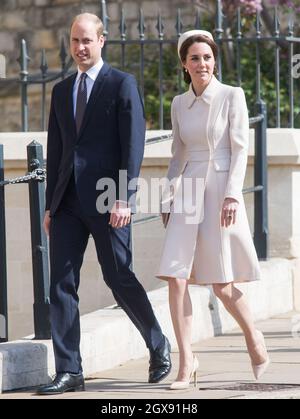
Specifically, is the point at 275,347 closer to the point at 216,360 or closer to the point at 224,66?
the point at 216,360

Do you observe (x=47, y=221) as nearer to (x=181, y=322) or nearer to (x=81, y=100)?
(x=81, y=100)

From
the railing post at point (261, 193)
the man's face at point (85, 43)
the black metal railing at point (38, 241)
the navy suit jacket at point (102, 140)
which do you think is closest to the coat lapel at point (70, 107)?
the navy suit jacket at point (102, 140)

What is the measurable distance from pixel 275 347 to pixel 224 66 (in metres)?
6.54

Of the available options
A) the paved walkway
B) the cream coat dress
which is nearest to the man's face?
the cream coat dress

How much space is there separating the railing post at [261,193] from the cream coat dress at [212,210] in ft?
11.5

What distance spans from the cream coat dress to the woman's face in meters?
0.05

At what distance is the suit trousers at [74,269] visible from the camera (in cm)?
702

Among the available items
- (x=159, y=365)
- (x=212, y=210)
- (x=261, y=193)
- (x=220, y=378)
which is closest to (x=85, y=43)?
(x=212, y=210)

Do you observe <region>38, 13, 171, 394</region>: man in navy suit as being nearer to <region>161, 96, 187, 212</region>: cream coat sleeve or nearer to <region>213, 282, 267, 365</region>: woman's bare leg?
<region>161, 96, 187, 212</region>: cream coat sleeve

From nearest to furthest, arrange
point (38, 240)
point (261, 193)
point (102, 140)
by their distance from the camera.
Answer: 1. point (102, 140)
2. point (38, 240)
3. point (261, 193)

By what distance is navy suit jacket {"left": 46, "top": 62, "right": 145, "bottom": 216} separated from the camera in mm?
6996

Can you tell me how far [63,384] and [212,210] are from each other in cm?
109

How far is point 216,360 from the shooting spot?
26.7ft

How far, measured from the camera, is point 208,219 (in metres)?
7.07
